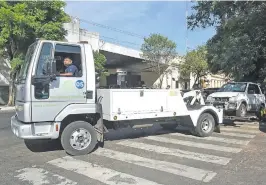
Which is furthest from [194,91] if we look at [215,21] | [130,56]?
[130,56]

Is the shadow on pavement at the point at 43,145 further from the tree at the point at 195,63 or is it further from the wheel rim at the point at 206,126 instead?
the tree at the point at 195,63

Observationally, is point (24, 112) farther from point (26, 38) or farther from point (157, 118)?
point (26, 38)

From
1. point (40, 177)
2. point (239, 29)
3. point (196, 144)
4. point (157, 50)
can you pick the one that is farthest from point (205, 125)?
point (157, 50)

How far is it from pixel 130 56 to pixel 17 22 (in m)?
22.8

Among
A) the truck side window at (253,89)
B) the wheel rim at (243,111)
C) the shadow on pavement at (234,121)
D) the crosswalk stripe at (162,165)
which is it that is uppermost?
the truck side window at (253,89)

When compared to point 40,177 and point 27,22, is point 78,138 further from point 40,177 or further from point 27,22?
point 27,22

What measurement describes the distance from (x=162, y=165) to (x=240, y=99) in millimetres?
9140

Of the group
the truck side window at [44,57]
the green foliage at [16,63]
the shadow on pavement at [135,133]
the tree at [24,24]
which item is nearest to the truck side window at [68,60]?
the truck side window at [44,57]

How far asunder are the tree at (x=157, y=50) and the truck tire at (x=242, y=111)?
3052 cm

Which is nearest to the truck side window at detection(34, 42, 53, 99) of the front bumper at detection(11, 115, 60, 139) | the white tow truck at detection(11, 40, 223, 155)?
the white tow truck at detection(11, 40, 223, 155)

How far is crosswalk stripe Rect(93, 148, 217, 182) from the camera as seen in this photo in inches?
242

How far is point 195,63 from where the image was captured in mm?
51125

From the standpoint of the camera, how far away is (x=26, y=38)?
25.5m

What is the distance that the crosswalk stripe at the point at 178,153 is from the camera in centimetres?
727
